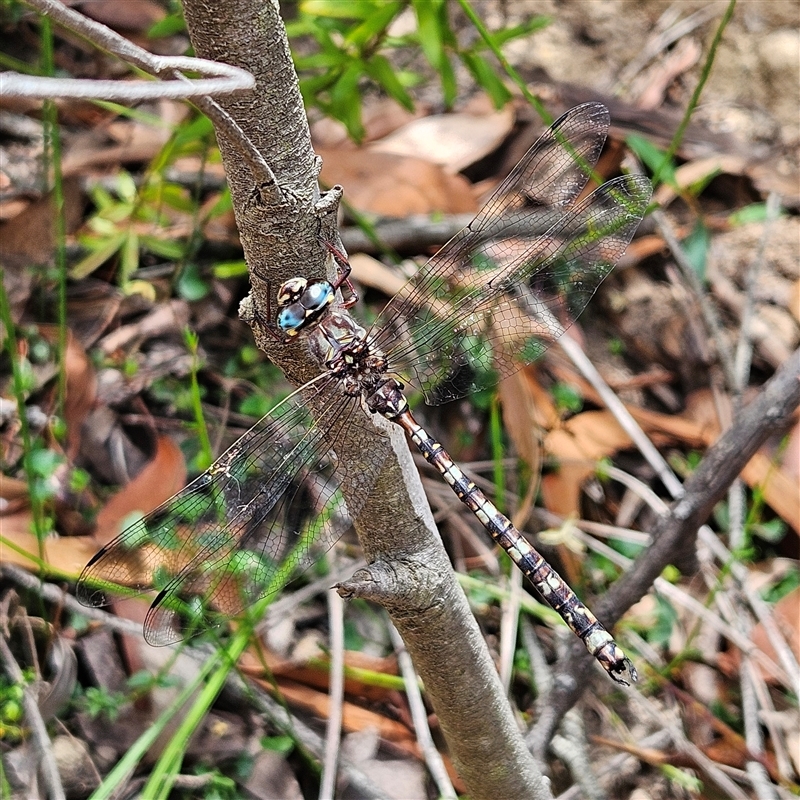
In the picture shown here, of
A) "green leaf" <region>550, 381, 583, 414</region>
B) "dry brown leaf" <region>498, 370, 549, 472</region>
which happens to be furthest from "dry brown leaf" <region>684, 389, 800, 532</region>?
"dry brown leaf" <region>498, 370, 549, 472</region>

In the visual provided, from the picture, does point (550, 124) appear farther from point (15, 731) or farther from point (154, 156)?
point (15, 731)

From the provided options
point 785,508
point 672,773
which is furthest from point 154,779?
point 785,508

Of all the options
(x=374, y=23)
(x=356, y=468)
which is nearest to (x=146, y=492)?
(x=356, y=468)

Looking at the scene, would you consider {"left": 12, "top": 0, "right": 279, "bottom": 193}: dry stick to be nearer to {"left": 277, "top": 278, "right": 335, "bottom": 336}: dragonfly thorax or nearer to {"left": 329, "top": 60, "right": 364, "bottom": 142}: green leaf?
{"left": 277, "top": 278, "right": 335, "bottom": 336}: dragonfly thorax

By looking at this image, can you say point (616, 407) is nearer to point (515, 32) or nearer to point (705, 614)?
point (705, 614)

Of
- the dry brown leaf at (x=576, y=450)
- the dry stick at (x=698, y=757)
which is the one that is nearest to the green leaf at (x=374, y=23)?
the dry brown leaf at (x=576, y=450)

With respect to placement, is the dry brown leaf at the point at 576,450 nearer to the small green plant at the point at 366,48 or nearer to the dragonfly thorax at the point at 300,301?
the small green plant at the point at 366,48
